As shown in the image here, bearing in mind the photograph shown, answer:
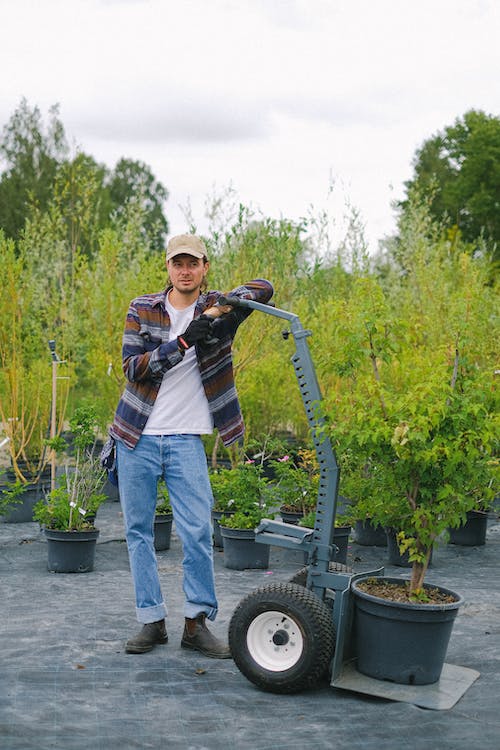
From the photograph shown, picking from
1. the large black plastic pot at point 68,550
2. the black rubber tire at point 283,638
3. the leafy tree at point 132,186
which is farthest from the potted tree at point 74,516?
the leafy tree at point 132,186

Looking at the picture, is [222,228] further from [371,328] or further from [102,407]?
[371,328]

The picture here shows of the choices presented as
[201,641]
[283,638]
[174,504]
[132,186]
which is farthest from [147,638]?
[132,186]

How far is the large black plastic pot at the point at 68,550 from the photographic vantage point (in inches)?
211

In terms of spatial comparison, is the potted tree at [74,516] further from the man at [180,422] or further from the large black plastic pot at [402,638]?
the large black plastic pot at [402,638]

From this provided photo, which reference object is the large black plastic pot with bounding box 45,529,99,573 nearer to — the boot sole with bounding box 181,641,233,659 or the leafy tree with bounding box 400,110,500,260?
the boot sole with bounding box 181,641,233,659

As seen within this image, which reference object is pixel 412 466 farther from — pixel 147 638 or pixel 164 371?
pixel 147 638

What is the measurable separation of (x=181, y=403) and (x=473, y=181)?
26297mm

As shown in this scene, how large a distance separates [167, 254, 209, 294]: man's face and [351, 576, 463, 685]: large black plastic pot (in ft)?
4.75

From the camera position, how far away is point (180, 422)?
3.63m

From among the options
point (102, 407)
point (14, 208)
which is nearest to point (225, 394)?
point (102, 407)

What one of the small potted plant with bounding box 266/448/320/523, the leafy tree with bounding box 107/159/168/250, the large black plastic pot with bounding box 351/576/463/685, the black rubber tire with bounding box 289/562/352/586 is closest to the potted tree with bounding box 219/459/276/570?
the small potted plant with bounding box 266/448/320/523

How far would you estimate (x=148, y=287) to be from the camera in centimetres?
843

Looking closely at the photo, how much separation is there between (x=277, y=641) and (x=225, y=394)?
1.04 metres

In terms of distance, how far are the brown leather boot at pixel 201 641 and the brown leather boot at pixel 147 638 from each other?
11cm
